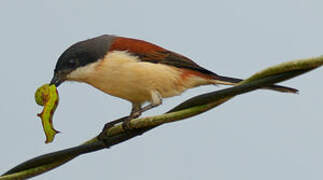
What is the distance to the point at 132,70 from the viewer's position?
19.6 ft

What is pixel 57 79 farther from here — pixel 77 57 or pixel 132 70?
pixel 132 70

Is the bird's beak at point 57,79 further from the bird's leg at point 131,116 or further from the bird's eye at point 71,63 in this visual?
the bird's leg at point 131,116

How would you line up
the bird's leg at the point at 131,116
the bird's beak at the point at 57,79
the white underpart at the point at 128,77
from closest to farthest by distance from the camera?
1. the bird's leg at the point at 131,116
2. the white underpart at the point at 128,77
3. the bird's beak at the point at 57,79

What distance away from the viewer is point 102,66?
235 inches

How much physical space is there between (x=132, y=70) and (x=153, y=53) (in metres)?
0.48

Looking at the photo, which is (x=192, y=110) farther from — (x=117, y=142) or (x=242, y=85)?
(x=117, y=142)

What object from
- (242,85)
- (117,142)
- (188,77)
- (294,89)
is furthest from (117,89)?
(242,85)

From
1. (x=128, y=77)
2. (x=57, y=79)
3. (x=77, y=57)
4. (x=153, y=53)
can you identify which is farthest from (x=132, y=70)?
(x=57, y=79)

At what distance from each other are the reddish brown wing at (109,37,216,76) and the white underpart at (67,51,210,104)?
0.10 m

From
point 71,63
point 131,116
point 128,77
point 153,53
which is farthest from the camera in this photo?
point 153,53

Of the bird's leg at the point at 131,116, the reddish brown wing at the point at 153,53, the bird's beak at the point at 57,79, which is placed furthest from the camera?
the reddish brown wing at the point at 153,53

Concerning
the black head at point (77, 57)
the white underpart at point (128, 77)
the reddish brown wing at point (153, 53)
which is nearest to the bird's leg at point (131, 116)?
the white underpart at point (128, 77)

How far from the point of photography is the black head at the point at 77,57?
612 cm

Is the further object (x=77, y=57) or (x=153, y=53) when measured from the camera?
(x=153, y=53)
